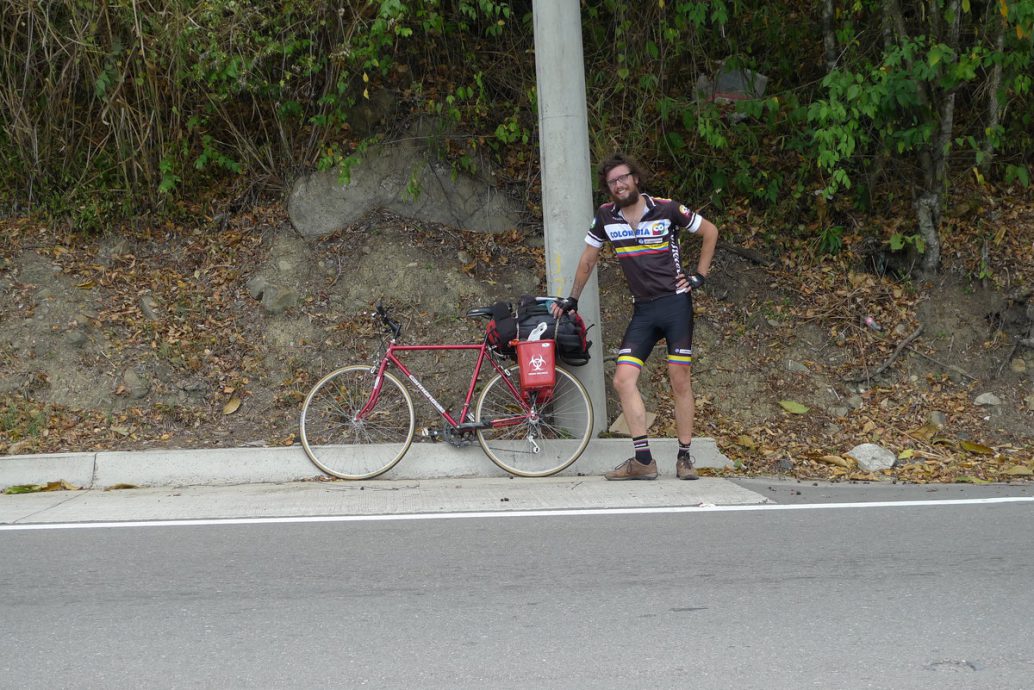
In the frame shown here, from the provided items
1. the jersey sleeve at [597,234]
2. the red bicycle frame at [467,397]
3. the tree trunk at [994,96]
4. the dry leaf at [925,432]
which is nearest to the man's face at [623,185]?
the jersey sleeve at [597,234]

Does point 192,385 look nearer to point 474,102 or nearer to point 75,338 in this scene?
point 75,338

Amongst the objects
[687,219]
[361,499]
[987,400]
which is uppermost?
[687,219]

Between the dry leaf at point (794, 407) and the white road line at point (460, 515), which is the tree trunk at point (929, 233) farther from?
the white road line at point (460, 515)

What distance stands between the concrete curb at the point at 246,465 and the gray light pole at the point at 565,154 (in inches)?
22.2

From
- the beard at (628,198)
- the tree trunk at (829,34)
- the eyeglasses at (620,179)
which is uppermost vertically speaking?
the tree trunk at (829,34)

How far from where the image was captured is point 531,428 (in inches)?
329

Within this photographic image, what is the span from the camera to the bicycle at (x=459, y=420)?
27.2ft

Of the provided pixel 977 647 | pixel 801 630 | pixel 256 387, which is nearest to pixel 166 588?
pixel 801 630

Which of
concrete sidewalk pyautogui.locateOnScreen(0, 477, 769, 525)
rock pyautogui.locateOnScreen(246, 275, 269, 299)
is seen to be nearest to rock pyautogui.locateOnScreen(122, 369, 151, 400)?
rock pyautogui.locateOnScreen(246, 275, 269, 299)

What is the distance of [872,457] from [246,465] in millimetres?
5047

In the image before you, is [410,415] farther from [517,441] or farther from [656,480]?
[656,480]

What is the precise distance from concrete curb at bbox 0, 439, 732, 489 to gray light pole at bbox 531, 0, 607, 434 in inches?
22.2

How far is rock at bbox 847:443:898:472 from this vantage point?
880 cm

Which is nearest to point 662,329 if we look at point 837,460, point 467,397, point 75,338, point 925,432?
point 467,397
